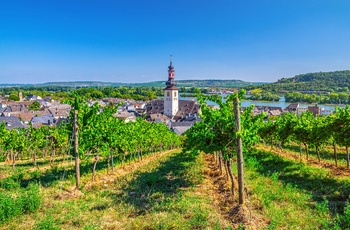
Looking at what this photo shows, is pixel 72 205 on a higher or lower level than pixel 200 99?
lower

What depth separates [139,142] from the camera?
23.5m

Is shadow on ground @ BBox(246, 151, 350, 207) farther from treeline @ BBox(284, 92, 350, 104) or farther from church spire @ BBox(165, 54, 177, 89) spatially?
treeline @ BBox(284, 92, 350, 104)

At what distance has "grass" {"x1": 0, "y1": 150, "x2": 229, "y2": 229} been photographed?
8219 millimetres

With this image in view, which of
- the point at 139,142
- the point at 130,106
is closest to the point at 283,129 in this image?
the point at 139,142

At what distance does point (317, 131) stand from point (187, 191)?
11.1 metres

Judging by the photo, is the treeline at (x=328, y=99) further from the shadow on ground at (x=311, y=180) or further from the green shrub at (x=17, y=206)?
the green shrub at (x=17, y=206)

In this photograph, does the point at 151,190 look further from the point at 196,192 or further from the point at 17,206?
the point at 17,206

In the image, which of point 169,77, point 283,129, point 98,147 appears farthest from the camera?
point 169,77

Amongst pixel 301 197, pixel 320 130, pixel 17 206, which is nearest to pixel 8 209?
pixel 17 206

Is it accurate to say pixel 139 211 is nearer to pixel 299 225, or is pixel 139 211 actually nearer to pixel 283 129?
pixel 299 225

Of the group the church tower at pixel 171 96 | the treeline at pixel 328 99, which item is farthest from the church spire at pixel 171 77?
the treeline at pixel 328 99

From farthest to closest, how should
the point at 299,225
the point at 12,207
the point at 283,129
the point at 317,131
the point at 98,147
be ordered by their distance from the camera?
the point at 283,129
the point at 317,131
the point at 98,147
the point at 12,207
the point at 299,225

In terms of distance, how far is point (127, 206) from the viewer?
1003 cm

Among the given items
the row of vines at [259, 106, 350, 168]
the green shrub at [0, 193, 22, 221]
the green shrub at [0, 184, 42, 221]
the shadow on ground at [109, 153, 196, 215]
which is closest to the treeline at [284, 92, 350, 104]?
the row of vines at [259, 106, 350, 168]
